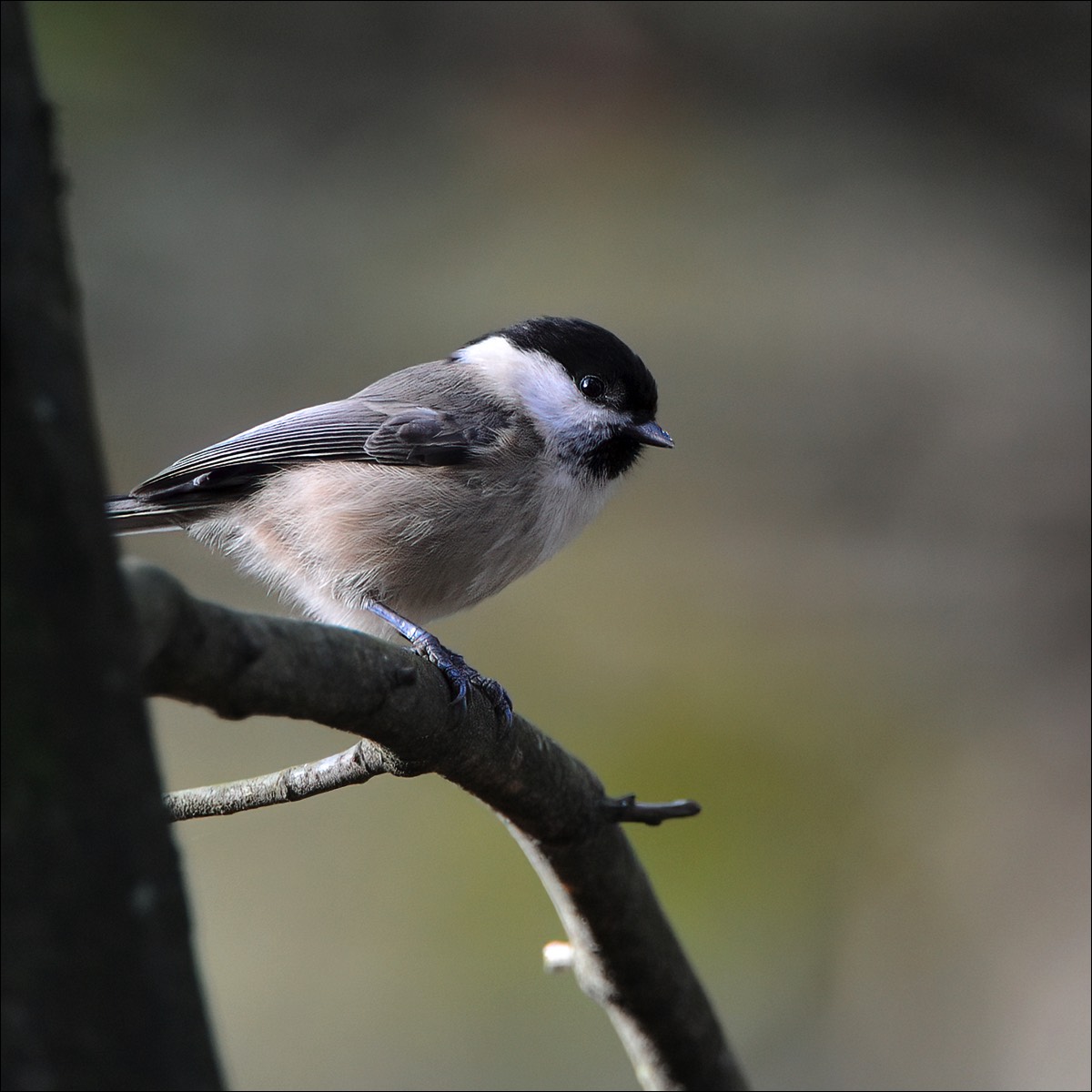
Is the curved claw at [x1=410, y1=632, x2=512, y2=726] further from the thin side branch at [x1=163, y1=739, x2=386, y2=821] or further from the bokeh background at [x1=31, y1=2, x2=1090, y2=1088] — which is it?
the bokeh background at [x1=31, y1=2, x2=1090, y2=1088]

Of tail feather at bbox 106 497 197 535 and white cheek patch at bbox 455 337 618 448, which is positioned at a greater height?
white cheek patch at bbox 455 337 618 448

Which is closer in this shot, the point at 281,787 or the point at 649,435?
the point at 281,787

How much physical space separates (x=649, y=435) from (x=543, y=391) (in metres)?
0.20

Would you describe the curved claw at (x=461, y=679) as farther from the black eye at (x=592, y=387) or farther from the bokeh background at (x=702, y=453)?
the bokeh background at (x=702, y=453)

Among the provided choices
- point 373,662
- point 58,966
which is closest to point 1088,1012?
point 373,662

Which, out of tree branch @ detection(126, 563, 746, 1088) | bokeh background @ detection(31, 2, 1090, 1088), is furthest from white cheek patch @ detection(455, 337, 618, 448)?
bokeh background @ detection(31, 2, 1090, 1088)

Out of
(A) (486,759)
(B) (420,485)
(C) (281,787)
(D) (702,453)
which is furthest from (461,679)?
(D) (702,453)

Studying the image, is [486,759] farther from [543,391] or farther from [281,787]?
[543,391]

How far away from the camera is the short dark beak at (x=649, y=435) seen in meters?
1.98

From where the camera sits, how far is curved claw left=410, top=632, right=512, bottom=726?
129 cm

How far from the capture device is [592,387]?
6.61 feet

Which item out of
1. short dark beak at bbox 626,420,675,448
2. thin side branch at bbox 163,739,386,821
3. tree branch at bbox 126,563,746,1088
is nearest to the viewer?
tree branch at bbox 126,563,746,1088

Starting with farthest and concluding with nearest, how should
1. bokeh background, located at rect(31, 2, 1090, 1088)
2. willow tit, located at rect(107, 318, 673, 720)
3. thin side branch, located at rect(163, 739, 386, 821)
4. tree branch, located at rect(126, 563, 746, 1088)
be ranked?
bokeh background, located at rect(31, 2, 1090, 1088)
willow tit, located at rect(107, 318, 673, 720)
thin side branch, located at rect(163, 739, 386, 821)
tree branch, located at rect(126, 563, 746, 1088)

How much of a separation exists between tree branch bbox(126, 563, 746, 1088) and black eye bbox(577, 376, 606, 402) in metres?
0.74
